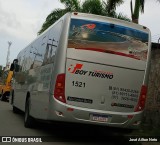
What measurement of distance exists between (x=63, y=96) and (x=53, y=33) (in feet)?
7.25

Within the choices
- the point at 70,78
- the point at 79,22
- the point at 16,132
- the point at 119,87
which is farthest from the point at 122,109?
the point at 16,132

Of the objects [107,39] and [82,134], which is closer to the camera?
[107,39]

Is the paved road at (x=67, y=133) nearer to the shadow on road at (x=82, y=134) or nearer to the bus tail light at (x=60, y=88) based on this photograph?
the shadow on road at (x=82, y=134)

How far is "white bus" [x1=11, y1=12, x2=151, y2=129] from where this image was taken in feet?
33.6

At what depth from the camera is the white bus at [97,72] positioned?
1023 cm

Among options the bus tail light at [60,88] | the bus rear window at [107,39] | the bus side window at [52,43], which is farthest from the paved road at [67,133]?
the bus rear window at [107,39]

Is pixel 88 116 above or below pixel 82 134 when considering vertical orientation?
above

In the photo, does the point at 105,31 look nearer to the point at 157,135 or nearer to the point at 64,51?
the point at 64,51

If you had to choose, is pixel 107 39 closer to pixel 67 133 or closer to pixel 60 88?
pixel 60 88

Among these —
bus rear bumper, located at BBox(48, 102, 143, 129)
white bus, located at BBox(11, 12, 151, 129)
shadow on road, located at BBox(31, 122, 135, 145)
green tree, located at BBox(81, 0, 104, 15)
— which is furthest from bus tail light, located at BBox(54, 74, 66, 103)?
green tree, located at BBox(81, 0, 104, 15)

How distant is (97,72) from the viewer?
1040 centimetres

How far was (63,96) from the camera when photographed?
1021 centimetres

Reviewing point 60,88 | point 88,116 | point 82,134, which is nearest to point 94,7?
point 82,134

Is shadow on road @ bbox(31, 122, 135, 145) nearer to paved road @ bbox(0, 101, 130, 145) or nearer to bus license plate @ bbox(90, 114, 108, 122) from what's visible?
paved road @ bbox(0, 101, 130, 145)
